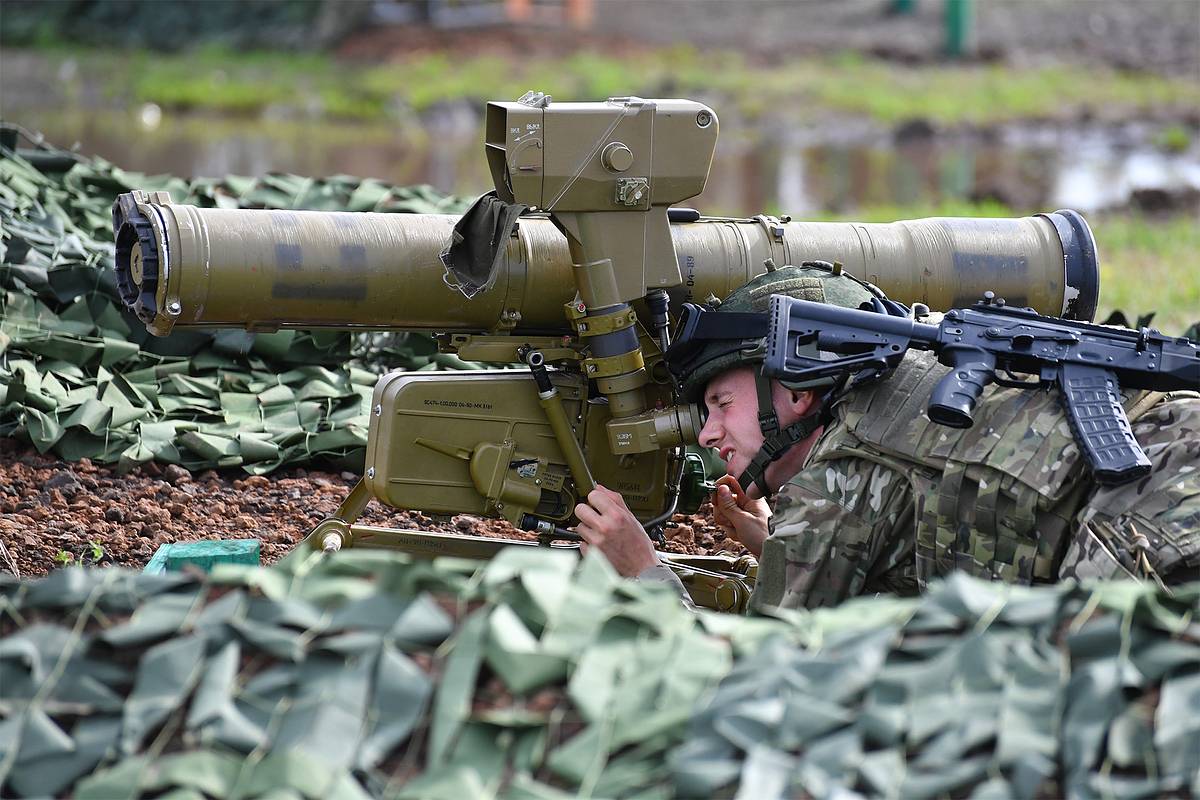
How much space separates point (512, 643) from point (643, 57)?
18824mm

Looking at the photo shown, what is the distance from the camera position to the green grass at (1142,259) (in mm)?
7809

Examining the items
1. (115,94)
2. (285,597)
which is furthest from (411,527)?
(115,94)

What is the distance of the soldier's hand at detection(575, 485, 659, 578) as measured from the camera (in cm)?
400

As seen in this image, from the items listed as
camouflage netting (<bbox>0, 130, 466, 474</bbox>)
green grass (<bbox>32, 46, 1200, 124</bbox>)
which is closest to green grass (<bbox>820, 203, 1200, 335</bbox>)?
camouflage netting (<bbox>0, 130, 466, 474</bbox>)

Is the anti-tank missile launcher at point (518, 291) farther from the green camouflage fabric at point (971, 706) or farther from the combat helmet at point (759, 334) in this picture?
the green camouflage fabric at point (971, 706)

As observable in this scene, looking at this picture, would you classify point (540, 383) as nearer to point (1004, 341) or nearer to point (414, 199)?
point (1004, 341)

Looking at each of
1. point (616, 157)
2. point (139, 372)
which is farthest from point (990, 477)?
point (139, 372)

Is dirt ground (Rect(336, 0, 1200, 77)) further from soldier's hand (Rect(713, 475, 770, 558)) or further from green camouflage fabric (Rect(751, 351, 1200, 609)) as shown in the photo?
green camouflage fabric (Rect(751, 351, 1200, 609))

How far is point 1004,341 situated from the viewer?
347 cm

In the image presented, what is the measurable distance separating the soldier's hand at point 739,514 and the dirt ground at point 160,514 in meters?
0.65

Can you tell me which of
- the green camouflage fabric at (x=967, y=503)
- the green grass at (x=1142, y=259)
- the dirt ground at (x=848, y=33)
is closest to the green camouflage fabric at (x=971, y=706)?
the green camouflage fabric at (x=967, y=503)

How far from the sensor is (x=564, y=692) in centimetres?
241

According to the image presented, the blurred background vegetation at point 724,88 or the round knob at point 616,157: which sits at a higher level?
the round knob at point 616,157

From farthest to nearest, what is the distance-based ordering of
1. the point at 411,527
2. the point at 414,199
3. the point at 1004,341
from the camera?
the point at 414,199, the point at 411,527, the point at 1004,341
